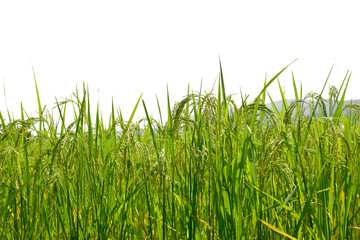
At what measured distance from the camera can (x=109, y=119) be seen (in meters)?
2.56

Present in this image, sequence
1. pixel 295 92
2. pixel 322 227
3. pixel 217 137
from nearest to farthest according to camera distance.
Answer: pixel 217 137 < pixel 322 227 < pixel 295 92

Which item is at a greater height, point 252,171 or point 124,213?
point 252,171

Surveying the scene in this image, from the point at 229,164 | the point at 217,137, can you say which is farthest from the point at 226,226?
the point at 217,137

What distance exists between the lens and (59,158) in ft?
4.27

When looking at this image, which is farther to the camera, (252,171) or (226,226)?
(252,171)

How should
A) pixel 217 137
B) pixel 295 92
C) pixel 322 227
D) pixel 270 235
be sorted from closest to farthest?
pixel 217 137 → pixel 322 227 → pixel 270 235 → pixel 295 92

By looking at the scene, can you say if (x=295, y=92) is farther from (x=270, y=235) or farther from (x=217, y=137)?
(x=217, y=137)

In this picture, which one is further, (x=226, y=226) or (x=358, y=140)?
(x=358, y=140)

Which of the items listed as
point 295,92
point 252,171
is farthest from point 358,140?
point 295,92

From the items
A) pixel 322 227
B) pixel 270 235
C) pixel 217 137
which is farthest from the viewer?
pixel 270 235

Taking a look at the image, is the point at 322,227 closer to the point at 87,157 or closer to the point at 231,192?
the point at 231,192

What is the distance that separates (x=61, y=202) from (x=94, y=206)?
0.17 metres

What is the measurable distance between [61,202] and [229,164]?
0.90 m

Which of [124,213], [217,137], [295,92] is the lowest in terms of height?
[124,213]
